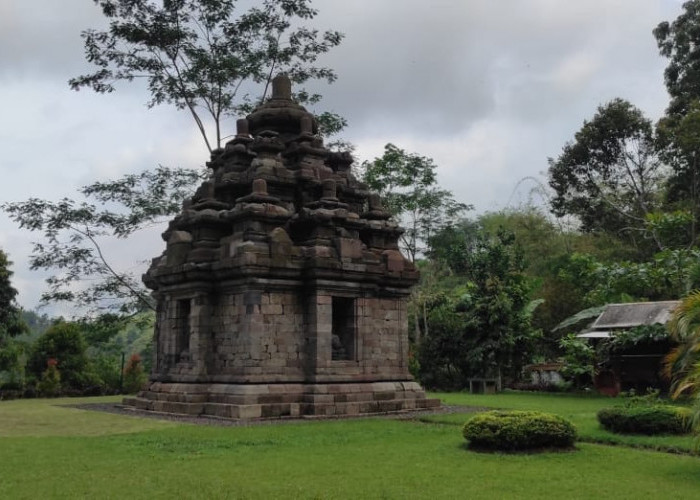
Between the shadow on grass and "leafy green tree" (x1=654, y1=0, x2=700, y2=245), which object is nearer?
the shadow on grass

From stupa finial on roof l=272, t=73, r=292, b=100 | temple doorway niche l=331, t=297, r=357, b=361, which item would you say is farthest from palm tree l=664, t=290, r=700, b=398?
stupa finial on roof l=272, t=73, r=292, b=100

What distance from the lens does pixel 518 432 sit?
32.4ft

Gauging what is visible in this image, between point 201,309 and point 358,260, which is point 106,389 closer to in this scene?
point 201,309

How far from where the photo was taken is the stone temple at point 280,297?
50.2 feet

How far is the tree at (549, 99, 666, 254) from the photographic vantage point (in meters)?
32.8

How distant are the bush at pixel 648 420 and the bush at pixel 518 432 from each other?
2185 millimetres

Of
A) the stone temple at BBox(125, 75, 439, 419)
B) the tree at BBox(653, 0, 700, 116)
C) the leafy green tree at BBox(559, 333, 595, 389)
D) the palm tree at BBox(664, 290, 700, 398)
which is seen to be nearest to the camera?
the palm tree at BBox(664, 290, 700, 398)

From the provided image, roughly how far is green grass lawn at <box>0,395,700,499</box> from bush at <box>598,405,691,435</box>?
1.51 metres

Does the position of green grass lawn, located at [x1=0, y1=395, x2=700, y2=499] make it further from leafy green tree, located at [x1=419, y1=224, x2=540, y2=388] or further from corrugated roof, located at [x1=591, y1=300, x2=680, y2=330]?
leafy green tree, located at [x1=419, y1=224, x2=540, y2=388]

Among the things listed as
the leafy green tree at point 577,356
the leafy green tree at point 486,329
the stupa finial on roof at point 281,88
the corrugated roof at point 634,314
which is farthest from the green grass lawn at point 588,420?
the stupa finial on roof at point 281,88

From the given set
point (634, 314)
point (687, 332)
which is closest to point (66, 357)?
point (634, 314)

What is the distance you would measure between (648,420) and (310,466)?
265 inches

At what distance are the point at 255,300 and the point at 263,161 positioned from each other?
13.8 feet

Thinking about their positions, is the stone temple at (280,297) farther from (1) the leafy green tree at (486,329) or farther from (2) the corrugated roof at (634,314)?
(2) the corrugated roof at (634,314)
